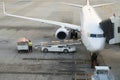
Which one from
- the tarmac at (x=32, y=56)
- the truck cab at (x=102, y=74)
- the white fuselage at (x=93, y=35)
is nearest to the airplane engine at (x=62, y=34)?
the tarmac at (x=32, y=56)

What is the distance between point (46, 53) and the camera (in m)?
27.8

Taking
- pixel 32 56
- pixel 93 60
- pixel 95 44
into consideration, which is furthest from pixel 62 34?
pixel 95 44

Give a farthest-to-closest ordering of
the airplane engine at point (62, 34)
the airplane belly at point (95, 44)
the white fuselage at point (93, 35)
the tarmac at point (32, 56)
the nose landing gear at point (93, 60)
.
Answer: the airplane engine at point (62, 34) → the nose landing gear at point (93, 60) → the tarmac at point (32, 56) → the white fuselage at point (93, 35) → the airplane belly at point (95, 44)

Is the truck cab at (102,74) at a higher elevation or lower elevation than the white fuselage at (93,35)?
lower

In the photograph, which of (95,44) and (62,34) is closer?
(95,44)

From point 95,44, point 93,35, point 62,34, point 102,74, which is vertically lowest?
point 102,74

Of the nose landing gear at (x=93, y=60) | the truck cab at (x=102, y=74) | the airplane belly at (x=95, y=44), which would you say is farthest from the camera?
the nose landing gear at (x=93, y=60)

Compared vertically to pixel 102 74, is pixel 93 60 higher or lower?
higher

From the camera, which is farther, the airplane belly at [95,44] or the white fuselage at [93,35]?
the white fuselage at [93,35]

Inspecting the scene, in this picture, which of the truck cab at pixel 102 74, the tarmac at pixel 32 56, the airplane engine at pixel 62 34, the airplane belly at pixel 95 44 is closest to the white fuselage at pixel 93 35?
the airplane belly at pixel 95 44

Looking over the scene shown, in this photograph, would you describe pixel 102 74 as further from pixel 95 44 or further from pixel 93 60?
pixel 93 60

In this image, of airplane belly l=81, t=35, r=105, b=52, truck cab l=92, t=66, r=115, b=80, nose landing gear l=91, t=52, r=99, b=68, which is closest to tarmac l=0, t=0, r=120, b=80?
nose landing gear l=91, t=52, r=99, b=68

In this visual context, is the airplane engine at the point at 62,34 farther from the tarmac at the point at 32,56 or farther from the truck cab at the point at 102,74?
the truck cab at the point at 102,74

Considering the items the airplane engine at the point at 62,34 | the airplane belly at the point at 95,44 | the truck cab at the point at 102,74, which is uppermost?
the airplane engine at the point at 62,34
